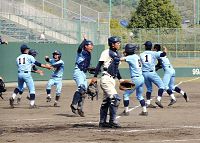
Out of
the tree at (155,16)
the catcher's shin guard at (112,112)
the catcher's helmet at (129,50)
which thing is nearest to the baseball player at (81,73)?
the catcher's helmet at (129,50)

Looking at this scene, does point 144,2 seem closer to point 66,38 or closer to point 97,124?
point 66,38

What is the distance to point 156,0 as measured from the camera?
80.8 meters

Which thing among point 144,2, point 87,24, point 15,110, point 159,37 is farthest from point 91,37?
point 144,2

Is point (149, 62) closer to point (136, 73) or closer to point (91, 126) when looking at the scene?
point (136, 73)

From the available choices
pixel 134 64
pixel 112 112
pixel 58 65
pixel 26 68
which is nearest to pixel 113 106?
pixel 112 112

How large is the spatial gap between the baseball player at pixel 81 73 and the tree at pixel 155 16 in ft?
203

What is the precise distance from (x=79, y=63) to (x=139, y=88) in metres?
1.74

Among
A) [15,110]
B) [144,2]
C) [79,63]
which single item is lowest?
[15,110]

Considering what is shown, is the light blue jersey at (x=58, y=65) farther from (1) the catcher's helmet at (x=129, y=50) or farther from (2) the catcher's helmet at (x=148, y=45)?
(1) the catcher's helmet at (x=129, y=50)

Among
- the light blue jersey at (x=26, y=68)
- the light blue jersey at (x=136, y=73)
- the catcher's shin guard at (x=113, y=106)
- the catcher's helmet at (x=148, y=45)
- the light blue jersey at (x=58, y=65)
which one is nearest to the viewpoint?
the catcher's shin guard at (x=113, y=106)

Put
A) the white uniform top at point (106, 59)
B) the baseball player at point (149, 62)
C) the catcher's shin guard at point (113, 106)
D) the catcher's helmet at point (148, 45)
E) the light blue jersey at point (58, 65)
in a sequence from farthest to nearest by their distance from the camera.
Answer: the light blue jersey at point (58, 65) → the baseball player at point (149, 62) → the catcher's helmet at point (148, 45) → the white uniform top at point (106, 59) → the catcher's shin guard at point (113, 106)

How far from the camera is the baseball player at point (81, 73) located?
1708cm

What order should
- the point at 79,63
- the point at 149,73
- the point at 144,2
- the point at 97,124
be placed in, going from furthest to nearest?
the point at 144,2, the point at 149,73, the point at 79,63, the point at 97,124

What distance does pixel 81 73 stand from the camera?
17.6m
